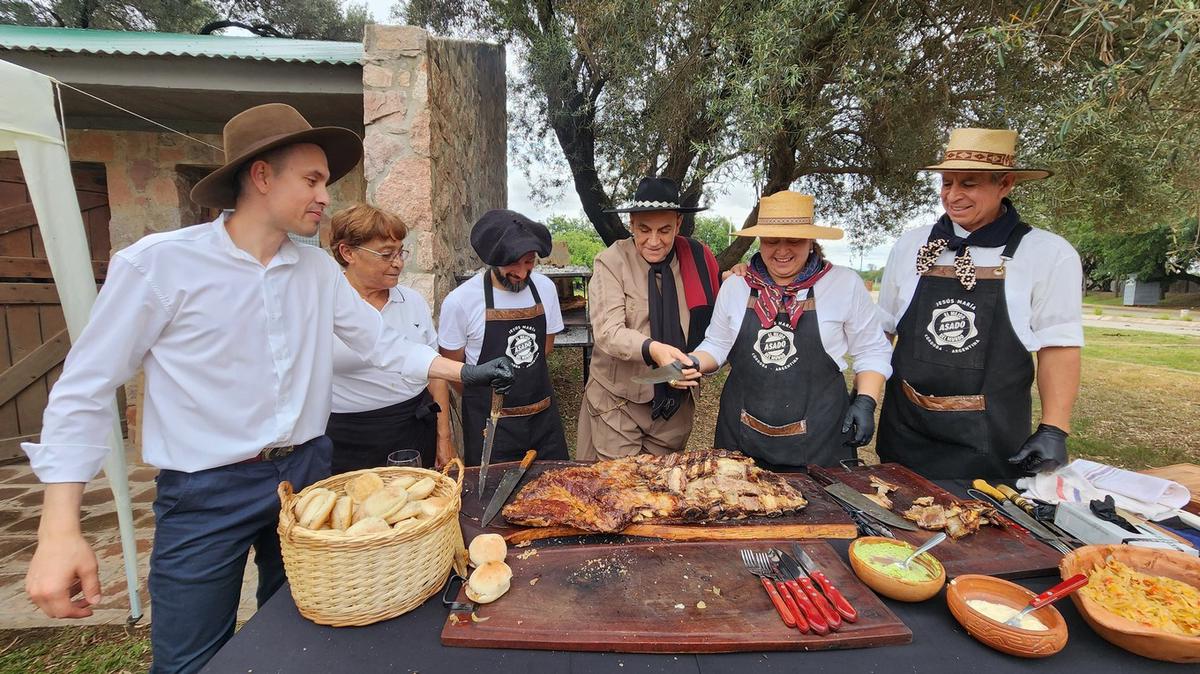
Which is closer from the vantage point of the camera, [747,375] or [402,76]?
[747,375]

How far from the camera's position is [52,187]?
109 inches

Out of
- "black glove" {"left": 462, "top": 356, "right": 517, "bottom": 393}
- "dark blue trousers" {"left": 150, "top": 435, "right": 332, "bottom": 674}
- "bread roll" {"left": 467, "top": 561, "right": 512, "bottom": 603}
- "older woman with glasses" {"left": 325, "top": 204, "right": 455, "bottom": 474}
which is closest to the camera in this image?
"bread roll" {"left": 467, "top": 561, "right": 512, "bottom": 603}

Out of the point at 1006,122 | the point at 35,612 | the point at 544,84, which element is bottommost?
the point at 35,612

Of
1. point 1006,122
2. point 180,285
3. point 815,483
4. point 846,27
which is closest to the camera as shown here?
point 180,285

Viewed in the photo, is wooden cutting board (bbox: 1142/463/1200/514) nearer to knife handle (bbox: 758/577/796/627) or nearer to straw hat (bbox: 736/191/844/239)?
straw hat (bbox: 736/191/844/239)

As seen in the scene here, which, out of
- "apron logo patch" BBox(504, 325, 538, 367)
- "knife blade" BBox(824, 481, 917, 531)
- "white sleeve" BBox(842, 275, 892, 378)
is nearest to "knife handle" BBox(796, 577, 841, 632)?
"knife blade" BBox(824, 481, 917, 531)

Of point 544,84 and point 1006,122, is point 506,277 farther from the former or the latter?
point 544,84

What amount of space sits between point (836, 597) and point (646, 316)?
1.93 m

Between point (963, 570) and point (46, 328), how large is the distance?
9018 mm

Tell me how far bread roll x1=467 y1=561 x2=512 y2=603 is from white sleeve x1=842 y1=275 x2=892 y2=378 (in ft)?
6.59

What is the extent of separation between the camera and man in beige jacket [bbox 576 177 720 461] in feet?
10.2

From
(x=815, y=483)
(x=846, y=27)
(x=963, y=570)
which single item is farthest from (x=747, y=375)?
(x=846, y=27)

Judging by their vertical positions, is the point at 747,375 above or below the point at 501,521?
above

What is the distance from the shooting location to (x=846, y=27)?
394cm
